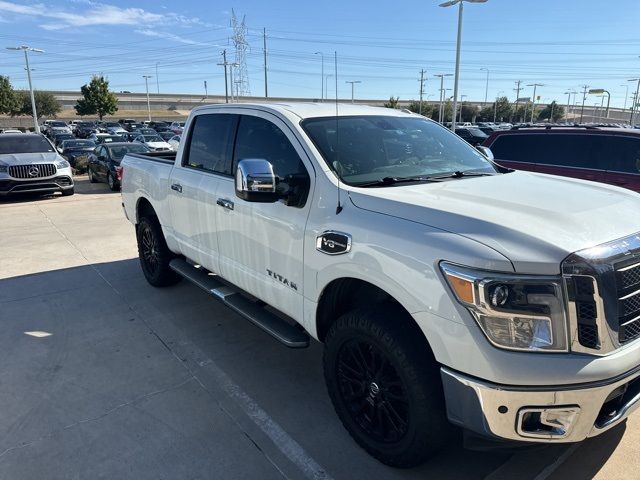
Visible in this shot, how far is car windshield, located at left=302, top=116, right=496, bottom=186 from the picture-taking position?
124 inches

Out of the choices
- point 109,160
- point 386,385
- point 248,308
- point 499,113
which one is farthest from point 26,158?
point 499,113

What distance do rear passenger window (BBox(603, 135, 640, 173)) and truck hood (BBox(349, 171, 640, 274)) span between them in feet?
14.9

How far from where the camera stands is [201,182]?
421cm

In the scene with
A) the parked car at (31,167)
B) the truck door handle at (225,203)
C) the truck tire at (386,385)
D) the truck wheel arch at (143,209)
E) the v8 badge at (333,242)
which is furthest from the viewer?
the parked car at (31,167)

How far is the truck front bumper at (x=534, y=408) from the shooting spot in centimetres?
208

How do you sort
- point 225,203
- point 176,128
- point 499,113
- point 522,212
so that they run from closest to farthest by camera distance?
point 522,212
point 225,203
point 176,128
point 499,113

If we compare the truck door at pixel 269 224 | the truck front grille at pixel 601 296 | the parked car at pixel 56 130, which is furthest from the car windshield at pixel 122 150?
the parked car at pixel 56 130

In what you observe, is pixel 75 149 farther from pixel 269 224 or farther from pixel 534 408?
pixel 534 408

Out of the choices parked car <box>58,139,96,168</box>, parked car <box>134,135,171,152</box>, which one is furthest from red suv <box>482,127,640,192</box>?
A: parked car <box>58,139,96,168</box>

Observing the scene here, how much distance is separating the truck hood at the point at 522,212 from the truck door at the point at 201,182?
1677mm

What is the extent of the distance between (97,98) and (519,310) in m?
70.4

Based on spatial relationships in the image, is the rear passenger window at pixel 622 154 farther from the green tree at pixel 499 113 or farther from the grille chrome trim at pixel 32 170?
the green tree at pixel 499 113

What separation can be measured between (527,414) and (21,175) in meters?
13.2

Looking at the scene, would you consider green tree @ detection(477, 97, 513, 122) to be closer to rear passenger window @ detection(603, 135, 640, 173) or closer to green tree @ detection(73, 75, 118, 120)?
green tree @ detection(73, 75, 118, 120)
